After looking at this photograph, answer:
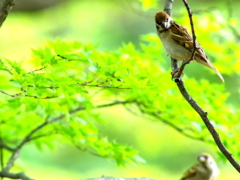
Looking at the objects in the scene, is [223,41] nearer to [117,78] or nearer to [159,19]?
[159,19]

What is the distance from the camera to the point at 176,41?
1.85 metres

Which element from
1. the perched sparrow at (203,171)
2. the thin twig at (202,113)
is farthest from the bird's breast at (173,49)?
the perched sparrow at (203,171)

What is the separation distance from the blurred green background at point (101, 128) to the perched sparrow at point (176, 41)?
3056 mm

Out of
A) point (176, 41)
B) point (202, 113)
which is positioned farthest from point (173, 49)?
point (202, 113)

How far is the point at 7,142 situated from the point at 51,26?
5.34m

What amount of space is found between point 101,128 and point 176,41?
4212mm

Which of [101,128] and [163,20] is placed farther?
[101,128]

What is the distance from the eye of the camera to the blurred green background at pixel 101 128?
17.7 feet

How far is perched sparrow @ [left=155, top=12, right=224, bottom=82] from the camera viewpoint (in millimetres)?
1799

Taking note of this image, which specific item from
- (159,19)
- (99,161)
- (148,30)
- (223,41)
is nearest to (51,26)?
(148,30)

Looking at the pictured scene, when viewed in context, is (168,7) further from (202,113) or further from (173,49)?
(202,113)

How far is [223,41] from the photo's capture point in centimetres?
308

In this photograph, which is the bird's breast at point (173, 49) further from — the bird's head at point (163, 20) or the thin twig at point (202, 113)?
the thin twig at point (202, 113)

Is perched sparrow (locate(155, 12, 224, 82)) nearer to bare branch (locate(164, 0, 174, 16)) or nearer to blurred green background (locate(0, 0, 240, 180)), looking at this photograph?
bare branch (locate(164, 0, 174, 16))
